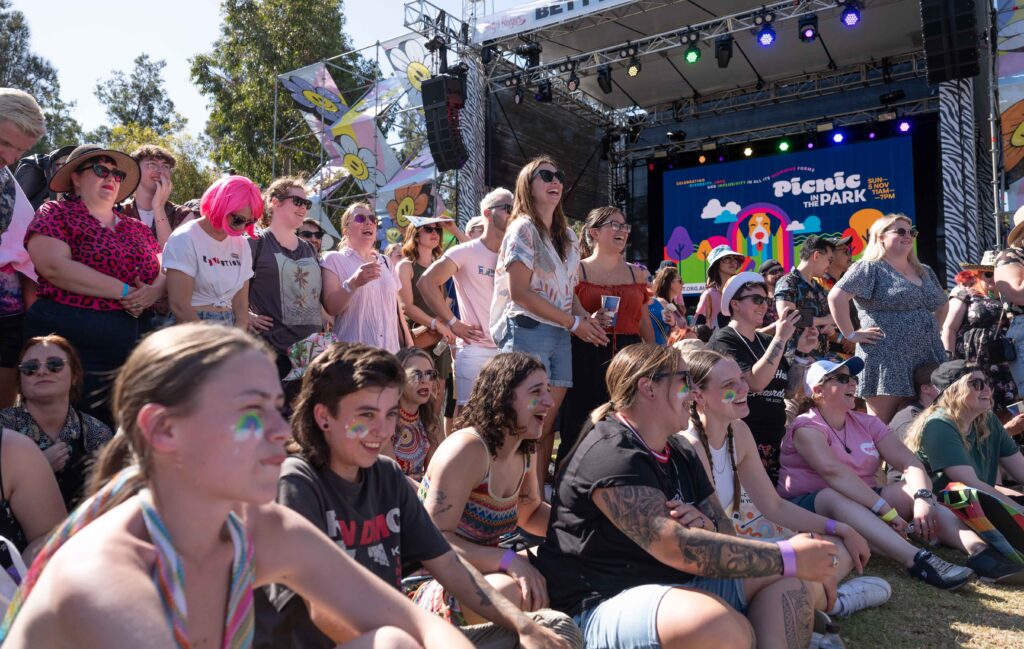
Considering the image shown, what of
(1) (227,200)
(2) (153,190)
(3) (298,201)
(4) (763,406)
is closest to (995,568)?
(4) (763,406)

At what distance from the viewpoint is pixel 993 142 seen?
8.72m

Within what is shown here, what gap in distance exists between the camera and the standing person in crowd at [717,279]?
576cm

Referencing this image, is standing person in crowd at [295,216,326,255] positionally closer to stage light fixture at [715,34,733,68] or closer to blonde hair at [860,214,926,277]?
blonde hair at [860,214,926,277]

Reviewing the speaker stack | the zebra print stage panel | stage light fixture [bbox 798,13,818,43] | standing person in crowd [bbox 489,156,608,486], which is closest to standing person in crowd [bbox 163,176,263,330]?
standing person in crowd [bbox 489,156,608,486]

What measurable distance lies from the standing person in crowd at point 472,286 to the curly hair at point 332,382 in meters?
2.07

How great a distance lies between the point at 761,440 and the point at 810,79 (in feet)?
33.9

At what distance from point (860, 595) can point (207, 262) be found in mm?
3095

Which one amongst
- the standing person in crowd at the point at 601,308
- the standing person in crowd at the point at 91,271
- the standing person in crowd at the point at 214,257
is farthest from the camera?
the standing person in crowd at the point at 601,308

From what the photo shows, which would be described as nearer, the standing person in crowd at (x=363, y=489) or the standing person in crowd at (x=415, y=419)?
the standing person in crowd at (x=363, y=489)

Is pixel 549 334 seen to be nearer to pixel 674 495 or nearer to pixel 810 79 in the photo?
pixel 674 495

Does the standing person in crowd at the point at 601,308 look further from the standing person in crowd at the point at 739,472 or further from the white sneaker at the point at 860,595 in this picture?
the white sneaker at the point at 860,595

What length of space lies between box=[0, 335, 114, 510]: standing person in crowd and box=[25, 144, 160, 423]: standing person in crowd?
17cm

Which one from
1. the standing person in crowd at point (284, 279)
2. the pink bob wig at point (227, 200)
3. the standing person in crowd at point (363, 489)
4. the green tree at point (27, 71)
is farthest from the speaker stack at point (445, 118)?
the green tree at point (27, 71)

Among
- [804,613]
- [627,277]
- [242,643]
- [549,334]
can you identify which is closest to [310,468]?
[242,643]
